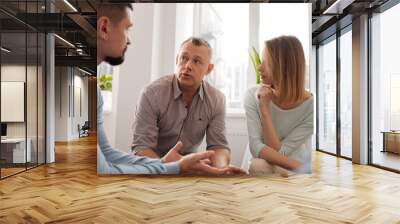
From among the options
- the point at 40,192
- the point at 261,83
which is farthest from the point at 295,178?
the point at 40,192

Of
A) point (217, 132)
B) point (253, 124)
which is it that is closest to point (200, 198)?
point (217, 132)

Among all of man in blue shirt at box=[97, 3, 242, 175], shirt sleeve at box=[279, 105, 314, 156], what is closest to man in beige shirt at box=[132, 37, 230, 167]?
man in blue shirt at box=[97, 3, 242, 175]

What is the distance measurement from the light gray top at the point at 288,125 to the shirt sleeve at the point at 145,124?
1365 millimetres

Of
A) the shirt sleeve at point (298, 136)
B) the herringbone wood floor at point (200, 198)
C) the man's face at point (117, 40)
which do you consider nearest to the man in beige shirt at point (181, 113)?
the herringbone wood floor at point (200, 198)

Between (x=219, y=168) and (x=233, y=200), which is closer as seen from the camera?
(x=233, y=200)

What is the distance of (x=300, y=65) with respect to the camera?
591 centimetres

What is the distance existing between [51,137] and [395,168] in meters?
6.29

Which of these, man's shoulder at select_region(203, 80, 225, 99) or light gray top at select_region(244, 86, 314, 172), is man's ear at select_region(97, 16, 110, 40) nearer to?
man's shoulder at select_region(203, 80, 225, 99)

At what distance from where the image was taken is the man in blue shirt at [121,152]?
5762 millimetres

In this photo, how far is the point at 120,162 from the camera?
5.84m

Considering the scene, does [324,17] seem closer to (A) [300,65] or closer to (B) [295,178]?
(A) [300,65]

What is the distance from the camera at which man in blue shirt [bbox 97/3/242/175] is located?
18.9 ft

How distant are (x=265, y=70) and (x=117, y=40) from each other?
222 cm

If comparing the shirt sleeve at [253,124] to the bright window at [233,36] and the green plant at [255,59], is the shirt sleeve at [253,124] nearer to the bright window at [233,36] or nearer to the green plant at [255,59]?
the bright window at [233,36]
